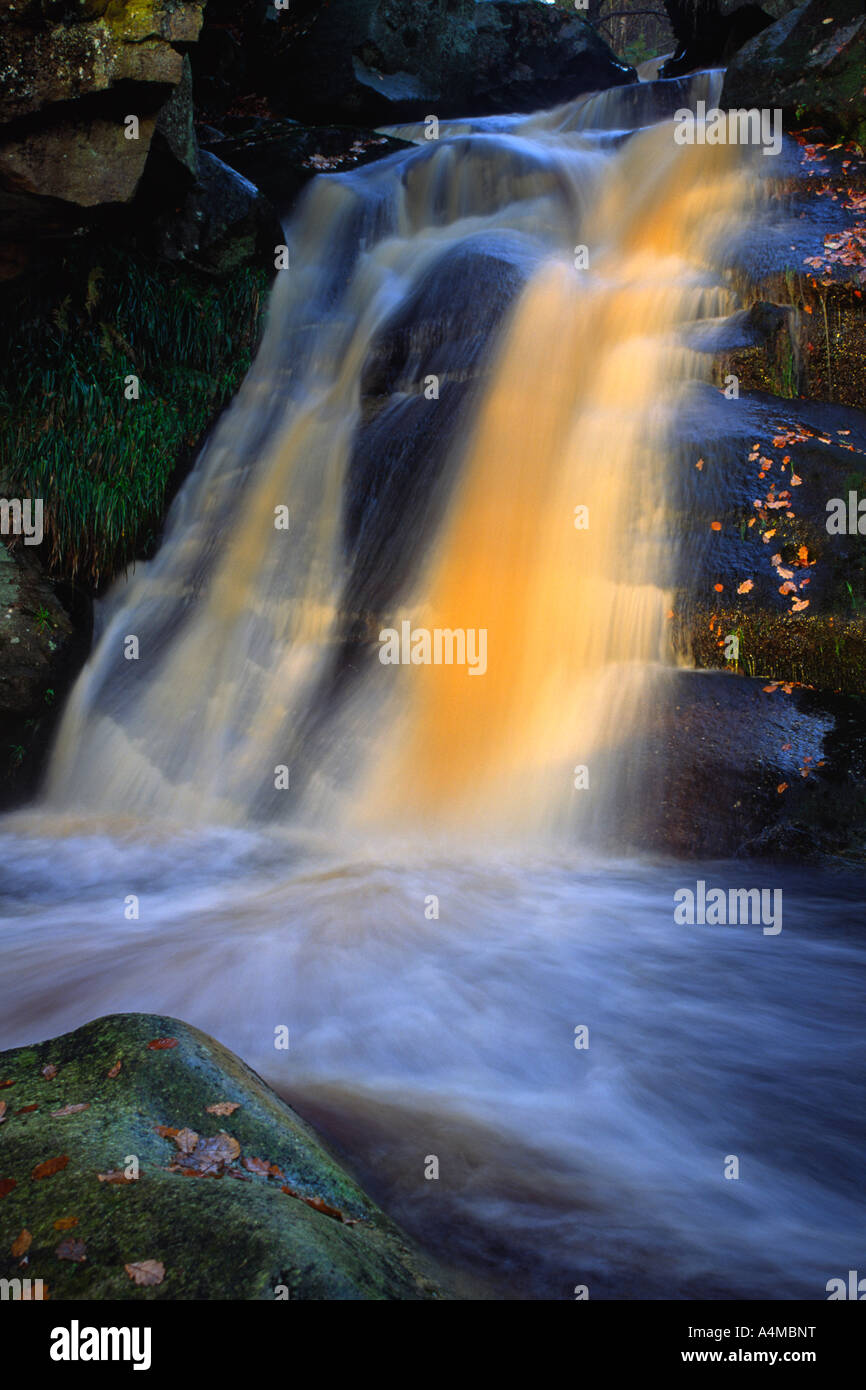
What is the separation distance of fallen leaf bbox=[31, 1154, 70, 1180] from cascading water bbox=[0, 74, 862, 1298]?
798mm

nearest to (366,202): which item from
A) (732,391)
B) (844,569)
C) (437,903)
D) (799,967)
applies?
(732,391)

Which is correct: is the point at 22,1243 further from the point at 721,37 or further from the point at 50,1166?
the point at 721,37

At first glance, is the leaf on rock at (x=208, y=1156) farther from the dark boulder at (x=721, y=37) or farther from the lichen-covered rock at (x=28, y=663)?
the dark boulder at (x=721, y=37)

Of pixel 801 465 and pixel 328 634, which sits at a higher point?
pixel 801 465

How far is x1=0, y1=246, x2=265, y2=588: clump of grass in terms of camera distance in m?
7.05

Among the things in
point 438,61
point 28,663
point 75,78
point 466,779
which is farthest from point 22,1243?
point 438,61

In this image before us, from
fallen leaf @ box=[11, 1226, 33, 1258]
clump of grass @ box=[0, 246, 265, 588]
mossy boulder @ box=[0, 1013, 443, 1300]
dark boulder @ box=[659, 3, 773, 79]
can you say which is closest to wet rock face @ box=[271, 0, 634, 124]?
A: dark boulder @ box=[659, 3, 773, 79]

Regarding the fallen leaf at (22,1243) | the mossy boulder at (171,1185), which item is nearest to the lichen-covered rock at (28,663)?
the mossy boulder at (171,1185)

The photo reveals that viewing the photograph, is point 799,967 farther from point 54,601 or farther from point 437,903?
point 54,601

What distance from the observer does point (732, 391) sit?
5.72 metres

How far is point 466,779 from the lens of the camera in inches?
204

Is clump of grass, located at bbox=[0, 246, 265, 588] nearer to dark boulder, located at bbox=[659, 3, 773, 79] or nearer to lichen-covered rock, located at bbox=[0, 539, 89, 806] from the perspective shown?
lichen-covered rock, located at bbox=[0, 539, 89, 806]

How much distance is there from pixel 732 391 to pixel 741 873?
3.28m

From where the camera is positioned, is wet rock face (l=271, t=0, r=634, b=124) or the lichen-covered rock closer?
the lichen-covered rock
